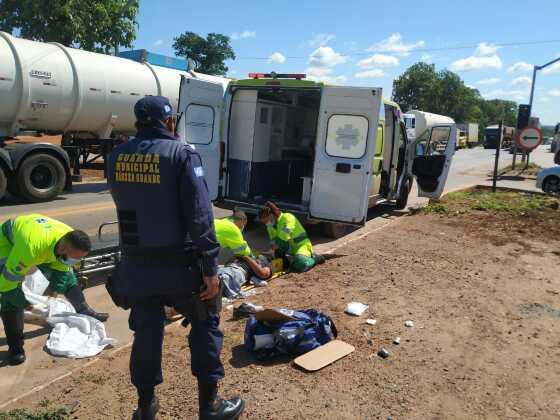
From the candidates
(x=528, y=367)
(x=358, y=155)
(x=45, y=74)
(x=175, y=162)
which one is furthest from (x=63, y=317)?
(x=45, y=74)

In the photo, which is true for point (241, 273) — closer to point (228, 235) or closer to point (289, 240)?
point (228, 235)

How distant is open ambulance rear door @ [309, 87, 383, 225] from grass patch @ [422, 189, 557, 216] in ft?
13.5

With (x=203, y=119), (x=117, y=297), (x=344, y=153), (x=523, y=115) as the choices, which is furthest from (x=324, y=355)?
(x=523, y=115)

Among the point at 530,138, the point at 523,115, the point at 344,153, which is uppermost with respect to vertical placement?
the point at 523,115

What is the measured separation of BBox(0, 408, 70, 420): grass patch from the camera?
2790 millimetres

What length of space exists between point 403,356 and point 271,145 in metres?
5.71

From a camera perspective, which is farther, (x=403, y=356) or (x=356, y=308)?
(x=356, y=308)

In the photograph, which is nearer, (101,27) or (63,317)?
(63,317)

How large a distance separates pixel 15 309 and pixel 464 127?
175 ft

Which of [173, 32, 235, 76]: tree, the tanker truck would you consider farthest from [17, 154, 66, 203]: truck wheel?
[173, 32, 235, 76]: tree

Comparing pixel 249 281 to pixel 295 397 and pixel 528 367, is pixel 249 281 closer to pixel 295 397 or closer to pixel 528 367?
pixel 295 397

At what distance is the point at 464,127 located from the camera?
168 ft

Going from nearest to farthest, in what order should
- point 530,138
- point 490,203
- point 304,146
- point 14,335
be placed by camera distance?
point 14,335, point 304,146, point 490,203, point 530,138

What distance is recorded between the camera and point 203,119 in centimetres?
727
